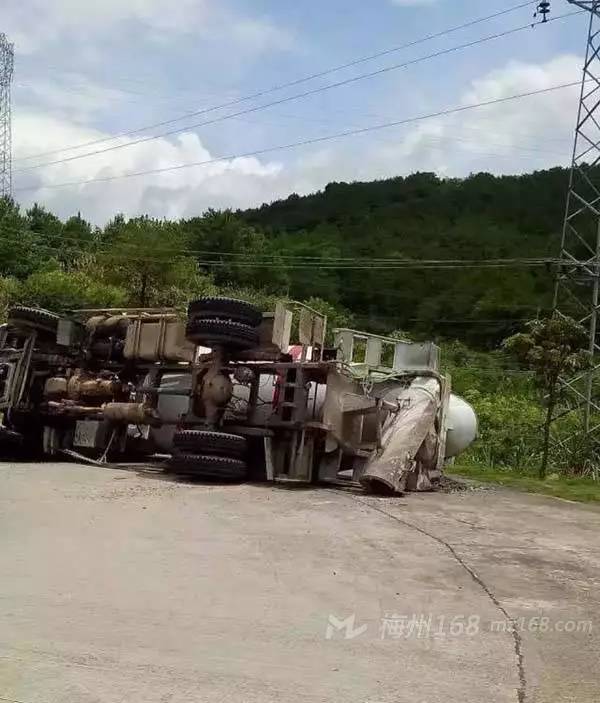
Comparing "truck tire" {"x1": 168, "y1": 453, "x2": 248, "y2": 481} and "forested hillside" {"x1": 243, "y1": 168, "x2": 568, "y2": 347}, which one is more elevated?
"forested hillside" {"x1": 243, "y1": 168, "x2": 568, "y2": 347}

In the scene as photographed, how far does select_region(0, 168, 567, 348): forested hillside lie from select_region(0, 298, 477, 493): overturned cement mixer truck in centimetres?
3304

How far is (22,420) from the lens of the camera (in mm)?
13695

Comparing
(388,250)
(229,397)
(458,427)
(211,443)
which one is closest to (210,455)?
(211,443)

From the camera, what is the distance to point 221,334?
11.5 metres

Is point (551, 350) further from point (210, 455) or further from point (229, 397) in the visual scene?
point (210, 455)

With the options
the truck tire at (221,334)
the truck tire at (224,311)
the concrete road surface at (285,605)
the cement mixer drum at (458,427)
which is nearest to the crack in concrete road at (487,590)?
the concrete road surface at (285,605)

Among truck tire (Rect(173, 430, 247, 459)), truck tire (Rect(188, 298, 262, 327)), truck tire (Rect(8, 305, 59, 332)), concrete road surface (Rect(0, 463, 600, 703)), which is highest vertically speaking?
truck tire (Rect(188, 298, 262, 327))

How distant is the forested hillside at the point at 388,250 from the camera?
53.3 metres

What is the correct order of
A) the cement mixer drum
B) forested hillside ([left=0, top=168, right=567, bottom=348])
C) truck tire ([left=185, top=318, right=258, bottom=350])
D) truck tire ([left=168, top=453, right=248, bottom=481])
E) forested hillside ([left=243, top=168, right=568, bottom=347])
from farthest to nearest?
forested hillside ([left=243, top=168, right=568, bottom=347]) < forested hillside ([left=0, top=168, right=567, bottom=348]) < the cement mixer drum < truck tire ([left=185, top=318, right=258, bottom=350]) < truck tire ([left=168, top=453, right=248, bottom=481])

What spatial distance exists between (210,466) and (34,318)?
14.9ft

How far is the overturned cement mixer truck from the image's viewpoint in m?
11.2

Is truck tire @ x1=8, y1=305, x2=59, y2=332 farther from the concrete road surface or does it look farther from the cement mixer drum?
the cement mixer drum

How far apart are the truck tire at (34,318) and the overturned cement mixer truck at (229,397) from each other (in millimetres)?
16

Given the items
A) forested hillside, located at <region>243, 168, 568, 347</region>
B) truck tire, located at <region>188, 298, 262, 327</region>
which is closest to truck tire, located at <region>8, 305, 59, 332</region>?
truck tire, located at <region>188, 298, 262, 327</region>
